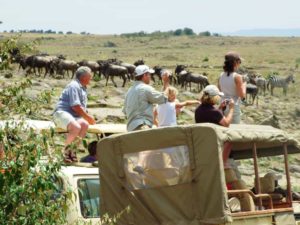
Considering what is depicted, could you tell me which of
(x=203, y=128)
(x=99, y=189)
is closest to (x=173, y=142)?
(x=203, y=128)

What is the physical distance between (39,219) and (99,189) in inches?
123

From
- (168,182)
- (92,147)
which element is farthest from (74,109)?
(168,182)

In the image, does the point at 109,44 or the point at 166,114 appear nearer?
the point at 166,114

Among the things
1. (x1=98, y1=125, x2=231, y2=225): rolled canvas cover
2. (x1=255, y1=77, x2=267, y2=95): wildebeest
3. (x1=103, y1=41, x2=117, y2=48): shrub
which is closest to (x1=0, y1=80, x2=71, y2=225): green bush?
(x1=98, y1=125, x2=231, y2=225): rolled canvas cover

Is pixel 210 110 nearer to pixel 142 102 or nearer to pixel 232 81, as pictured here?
pixel 142 102

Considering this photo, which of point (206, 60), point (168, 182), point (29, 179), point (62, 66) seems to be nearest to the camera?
point (29, 179)

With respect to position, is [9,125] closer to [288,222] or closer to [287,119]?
[288,222]

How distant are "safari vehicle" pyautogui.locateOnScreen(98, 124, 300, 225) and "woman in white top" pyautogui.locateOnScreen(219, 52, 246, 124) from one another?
1.72 m

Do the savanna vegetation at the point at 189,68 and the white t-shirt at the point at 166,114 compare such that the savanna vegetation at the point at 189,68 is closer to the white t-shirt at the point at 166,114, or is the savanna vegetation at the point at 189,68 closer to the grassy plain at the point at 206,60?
the grassy plain at the point at 206,60

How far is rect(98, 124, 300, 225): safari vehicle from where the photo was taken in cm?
1000

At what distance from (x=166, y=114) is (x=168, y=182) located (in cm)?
279

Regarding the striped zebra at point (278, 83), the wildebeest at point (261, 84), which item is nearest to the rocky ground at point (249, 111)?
the striped zebra at point (278, 83)

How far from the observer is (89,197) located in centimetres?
1139

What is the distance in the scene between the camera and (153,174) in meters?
10.6
